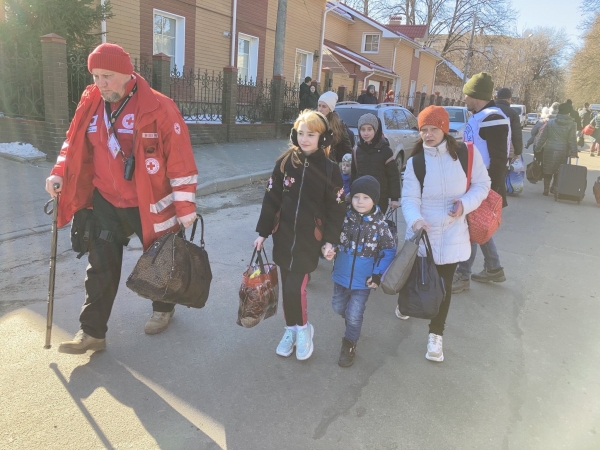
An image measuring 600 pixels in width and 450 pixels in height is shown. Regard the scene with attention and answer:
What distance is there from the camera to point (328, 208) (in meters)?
2.92

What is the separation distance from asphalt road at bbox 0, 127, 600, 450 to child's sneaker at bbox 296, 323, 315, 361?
75mm

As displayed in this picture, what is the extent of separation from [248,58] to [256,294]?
16525 mm

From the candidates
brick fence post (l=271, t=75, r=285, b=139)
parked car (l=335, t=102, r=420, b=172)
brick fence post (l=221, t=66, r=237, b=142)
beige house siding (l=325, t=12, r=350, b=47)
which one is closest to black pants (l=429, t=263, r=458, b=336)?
parked car (l=335, t=102, r=420, b=172)

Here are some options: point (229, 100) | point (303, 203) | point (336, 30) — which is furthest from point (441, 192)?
point (336, 30)

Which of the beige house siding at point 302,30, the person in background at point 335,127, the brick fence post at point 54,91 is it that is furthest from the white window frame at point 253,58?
the person in background at point 335,127

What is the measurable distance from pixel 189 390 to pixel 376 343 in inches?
57.8

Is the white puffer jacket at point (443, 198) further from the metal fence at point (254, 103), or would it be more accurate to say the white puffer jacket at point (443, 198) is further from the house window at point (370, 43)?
the house window at point (370, 43)

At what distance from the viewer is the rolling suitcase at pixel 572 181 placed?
9180 mm

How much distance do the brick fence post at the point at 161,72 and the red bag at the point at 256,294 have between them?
870 cm

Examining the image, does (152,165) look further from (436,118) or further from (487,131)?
(487,131)

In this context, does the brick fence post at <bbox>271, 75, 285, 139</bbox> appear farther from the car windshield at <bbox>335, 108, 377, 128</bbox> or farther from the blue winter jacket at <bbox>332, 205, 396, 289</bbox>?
the blue winter jacket at <bbox>332, 205, 396, 289</bbox>

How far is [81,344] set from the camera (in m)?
2.95

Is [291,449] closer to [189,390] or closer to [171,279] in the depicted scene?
[189,390]

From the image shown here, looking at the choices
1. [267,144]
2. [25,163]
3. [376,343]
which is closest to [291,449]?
[376,343]
